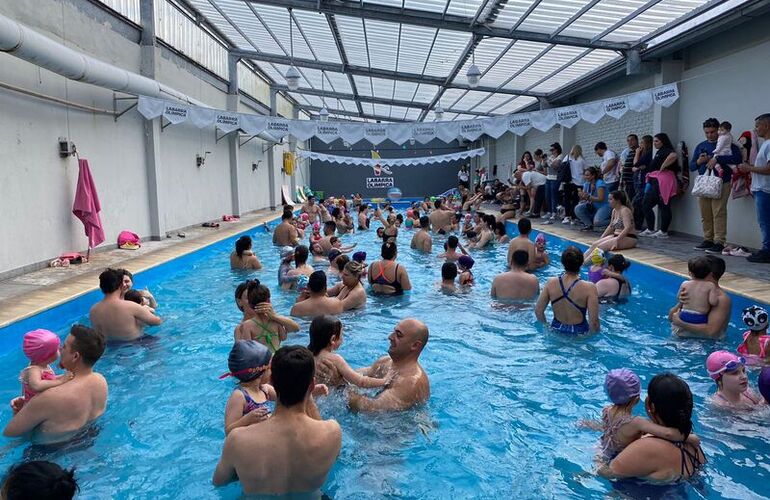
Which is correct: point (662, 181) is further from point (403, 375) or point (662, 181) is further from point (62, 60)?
point (62, 60)

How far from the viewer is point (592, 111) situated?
1098cm

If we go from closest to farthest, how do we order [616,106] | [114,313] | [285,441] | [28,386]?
[285,441] < [28,386] < [114,313] < [616,106]

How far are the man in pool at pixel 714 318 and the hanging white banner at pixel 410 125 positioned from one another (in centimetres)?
515

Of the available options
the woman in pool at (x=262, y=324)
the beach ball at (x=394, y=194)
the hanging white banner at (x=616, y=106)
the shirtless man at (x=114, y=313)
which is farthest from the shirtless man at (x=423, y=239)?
the beach ball at (x=394, y=194)


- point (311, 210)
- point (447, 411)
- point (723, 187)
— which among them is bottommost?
point (447, 411)

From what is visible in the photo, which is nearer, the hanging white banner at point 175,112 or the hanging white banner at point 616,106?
the hanging white banner at point 616,106

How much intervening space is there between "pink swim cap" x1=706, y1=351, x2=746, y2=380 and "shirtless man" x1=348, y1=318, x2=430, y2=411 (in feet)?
6.25

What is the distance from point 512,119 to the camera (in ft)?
41.5

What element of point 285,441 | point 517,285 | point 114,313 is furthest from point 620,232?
point 285,441

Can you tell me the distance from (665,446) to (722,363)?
1254mm

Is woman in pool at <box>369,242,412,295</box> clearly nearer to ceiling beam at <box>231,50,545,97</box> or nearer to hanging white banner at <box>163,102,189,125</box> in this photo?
hanging white banner at <box>163,102,189,125</box>

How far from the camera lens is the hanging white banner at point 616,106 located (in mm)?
10281

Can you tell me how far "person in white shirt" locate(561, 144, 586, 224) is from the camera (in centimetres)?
1362

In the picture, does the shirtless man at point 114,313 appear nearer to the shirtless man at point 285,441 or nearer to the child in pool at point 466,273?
the shirtless man at point 285,441
